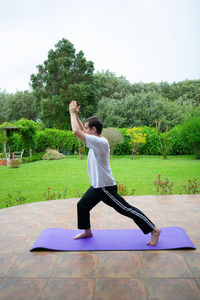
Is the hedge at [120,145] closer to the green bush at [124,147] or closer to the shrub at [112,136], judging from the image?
the green bush at [124,147]

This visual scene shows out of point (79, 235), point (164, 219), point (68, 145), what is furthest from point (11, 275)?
point (68, 145)

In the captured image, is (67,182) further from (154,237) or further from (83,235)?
(154,237)

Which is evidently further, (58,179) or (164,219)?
(58,179)

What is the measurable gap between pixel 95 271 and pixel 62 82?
86.4ft

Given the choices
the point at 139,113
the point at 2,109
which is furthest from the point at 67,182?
the point at 2,109

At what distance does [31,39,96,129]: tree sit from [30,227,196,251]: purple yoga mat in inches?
949

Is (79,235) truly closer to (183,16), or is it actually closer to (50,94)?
(183,16)

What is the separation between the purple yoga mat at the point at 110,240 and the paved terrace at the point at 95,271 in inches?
3.8

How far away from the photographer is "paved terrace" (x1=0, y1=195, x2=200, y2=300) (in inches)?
85.9

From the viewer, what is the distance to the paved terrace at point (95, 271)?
2.18m

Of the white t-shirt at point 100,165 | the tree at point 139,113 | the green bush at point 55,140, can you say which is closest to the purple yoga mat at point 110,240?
the white t-shirt at point 100,165

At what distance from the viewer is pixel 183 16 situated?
9.04 metres

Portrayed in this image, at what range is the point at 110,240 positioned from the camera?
3.26 metres

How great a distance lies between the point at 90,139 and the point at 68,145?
55.2 feet
